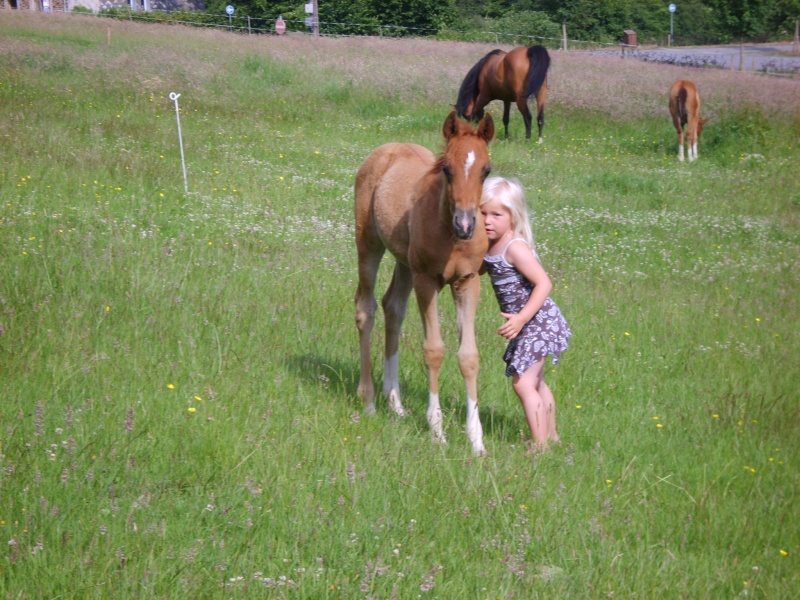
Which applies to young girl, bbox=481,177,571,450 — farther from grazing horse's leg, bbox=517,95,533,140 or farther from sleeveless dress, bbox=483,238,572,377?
grazing horse's leg, bbox=517,95,533,140

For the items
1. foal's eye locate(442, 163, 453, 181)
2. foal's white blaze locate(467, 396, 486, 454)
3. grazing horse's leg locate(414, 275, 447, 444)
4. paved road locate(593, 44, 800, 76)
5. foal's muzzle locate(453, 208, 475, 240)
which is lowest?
foal's white blaze locate(467, 396, 486, 454)

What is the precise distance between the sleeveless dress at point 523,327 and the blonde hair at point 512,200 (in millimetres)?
82

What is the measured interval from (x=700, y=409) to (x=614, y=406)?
0.59 m

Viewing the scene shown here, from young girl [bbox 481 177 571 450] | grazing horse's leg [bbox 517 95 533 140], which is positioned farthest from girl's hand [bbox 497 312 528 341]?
grazing horse's leg [bbox 517 95 533 140]

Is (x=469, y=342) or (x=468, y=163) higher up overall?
(x=468, y=163)

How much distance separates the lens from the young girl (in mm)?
5051

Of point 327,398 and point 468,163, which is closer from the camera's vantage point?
point 468,163

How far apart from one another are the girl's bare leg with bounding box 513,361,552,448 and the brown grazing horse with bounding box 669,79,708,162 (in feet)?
45.0

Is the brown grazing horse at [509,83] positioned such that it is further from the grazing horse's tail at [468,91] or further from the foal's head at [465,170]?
the foal's head at [465,170]

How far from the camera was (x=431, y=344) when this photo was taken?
17.4 feet

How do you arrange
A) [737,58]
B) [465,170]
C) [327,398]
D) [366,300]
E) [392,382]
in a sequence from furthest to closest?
[737,58], [366,300], [392,382], [327,398], [465,170]

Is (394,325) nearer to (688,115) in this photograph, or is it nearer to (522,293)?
(522,293)

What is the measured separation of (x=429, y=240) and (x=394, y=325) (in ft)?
3.33

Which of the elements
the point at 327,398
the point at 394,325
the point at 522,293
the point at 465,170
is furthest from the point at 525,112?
the point at 465,170
